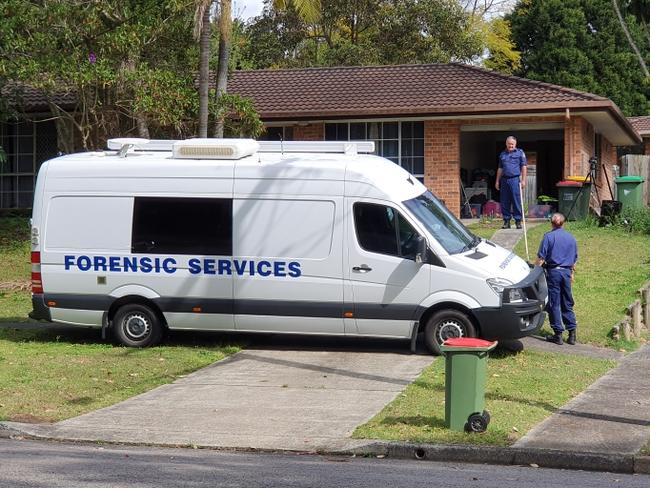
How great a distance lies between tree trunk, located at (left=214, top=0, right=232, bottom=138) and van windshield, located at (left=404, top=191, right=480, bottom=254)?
266 inches

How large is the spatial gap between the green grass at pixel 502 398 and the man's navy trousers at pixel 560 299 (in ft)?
2.56

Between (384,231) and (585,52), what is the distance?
37416 millimetres

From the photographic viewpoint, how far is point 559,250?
13.3 metres

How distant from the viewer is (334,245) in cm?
1277

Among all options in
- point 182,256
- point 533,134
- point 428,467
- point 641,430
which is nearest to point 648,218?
point 533,134

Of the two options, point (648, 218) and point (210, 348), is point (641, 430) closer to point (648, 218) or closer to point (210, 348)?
point (210, 348)

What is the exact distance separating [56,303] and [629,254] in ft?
35.1

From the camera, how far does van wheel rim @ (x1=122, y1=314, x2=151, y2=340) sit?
13398mm

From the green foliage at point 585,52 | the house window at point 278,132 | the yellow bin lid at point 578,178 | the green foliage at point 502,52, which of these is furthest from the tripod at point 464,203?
the green foliage at point 502,52

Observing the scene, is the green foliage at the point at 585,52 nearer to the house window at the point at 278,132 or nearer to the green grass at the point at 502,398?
the house window at the point at 278,132

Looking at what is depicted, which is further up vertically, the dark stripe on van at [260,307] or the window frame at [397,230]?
the window frame at [397,230]

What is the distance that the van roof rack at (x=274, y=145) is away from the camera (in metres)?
13.3

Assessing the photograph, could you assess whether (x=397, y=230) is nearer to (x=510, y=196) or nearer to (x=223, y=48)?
(x=510, y=196)

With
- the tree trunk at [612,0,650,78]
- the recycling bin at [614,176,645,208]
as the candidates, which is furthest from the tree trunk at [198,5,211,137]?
the tree trunk at [612,0,650,78]
